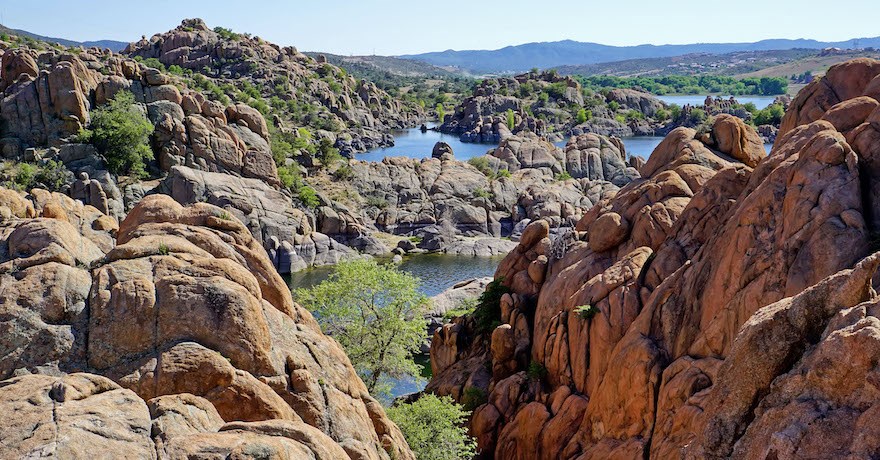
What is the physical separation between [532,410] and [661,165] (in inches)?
654

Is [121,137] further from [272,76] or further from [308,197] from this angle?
[272,76]

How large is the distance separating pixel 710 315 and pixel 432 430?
11.0 meters

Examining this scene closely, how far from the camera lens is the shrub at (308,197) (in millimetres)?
86375

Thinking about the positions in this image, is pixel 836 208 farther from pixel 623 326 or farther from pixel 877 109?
pixel 623 326

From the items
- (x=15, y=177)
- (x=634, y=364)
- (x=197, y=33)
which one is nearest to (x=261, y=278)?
(x=634, y=364)

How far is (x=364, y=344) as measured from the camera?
117 ft

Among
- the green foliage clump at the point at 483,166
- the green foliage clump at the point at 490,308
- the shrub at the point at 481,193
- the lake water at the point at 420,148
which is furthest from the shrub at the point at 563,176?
the green foliage clump at the point at 490,308

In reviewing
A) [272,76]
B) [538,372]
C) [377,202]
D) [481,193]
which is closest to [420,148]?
[272,76]

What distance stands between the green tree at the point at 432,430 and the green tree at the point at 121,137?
5579 cm

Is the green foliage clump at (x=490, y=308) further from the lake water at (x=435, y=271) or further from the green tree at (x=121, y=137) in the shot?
the green tree at (x=121, y=137)

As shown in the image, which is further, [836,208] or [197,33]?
[197,33]

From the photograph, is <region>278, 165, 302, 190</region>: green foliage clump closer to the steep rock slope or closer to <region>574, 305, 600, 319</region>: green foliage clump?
the steep rock slope

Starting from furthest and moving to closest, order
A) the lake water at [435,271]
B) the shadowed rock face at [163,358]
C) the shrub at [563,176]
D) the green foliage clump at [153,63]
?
the green foliage clump at [153,63]
the shrub at [563,176]
the lake water at [435,271]
the shadowed rock face at [163,358]

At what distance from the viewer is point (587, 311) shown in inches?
1163
